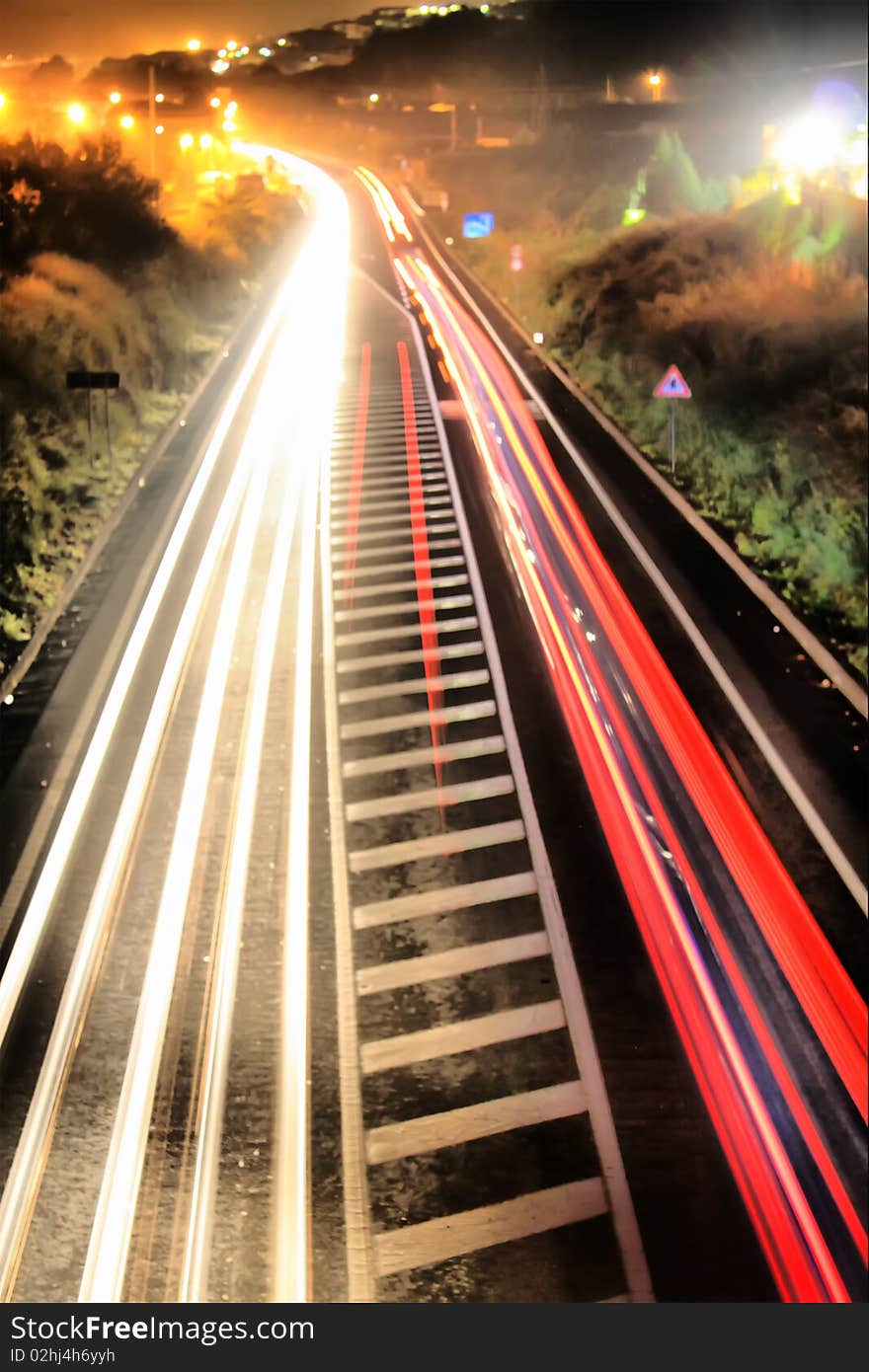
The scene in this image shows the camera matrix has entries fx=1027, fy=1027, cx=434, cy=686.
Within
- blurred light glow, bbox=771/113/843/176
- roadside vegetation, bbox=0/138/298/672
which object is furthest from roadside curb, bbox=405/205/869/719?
blurred light glow, bbox=771/113/843/176

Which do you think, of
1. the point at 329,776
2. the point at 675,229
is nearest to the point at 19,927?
the point at 329,776

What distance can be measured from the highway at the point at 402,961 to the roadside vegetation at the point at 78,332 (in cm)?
100

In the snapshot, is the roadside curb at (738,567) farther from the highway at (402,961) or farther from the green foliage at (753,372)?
the highway at (402,961)

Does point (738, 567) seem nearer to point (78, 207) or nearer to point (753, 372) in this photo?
point (753, 372)

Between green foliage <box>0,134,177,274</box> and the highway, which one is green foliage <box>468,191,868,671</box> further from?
green foliage <box>0,134,177,274</box>

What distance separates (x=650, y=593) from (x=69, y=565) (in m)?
4.19

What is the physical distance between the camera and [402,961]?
Result: 4516 millimetres

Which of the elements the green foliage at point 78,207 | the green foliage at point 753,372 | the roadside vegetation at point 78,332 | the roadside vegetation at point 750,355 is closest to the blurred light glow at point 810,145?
the roadside vegetation at point 750,355

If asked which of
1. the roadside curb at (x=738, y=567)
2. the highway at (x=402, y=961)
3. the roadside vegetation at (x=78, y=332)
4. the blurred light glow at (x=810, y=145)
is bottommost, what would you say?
the highway at (x=402, y=961)

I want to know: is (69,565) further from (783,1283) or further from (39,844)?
(783,1283)

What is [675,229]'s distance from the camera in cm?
1748

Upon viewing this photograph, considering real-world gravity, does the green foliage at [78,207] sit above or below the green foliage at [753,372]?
above

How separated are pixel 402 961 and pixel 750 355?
855cm

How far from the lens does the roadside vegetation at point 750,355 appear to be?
7812 mm
